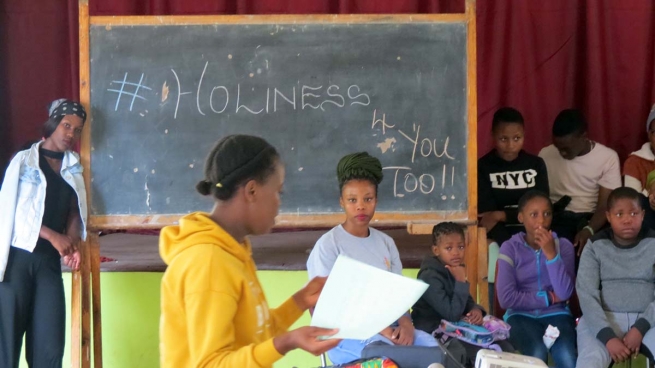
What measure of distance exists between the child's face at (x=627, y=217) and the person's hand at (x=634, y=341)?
39 centimetres

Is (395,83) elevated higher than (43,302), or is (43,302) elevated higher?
(395,83)

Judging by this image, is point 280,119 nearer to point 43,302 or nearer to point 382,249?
point 382,249

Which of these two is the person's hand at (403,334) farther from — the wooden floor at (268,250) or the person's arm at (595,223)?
the person's arm at (595,223)

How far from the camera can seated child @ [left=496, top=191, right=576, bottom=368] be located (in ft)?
10.5

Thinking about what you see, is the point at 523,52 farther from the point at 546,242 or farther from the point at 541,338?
the point at 541,338

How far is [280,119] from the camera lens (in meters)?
3.36

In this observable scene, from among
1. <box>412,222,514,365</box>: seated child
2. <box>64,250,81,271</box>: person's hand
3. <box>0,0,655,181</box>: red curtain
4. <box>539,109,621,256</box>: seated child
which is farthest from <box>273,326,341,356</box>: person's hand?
<box>0,0,655,181</box>: red curtain

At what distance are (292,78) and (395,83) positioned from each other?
452 mm

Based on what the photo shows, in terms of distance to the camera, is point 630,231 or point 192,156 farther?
point 192,156

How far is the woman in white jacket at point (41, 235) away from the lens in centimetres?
319

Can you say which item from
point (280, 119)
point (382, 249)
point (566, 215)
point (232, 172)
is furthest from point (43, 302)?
point (566, 215)

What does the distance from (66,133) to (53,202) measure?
30 centimetres

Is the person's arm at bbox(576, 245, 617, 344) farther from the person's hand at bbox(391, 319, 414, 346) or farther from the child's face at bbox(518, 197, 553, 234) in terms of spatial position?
the person's hand at bbox(391, 319, 414, 346)

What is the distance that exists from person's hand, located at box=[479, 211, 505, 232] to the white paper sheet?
6.86 ft
